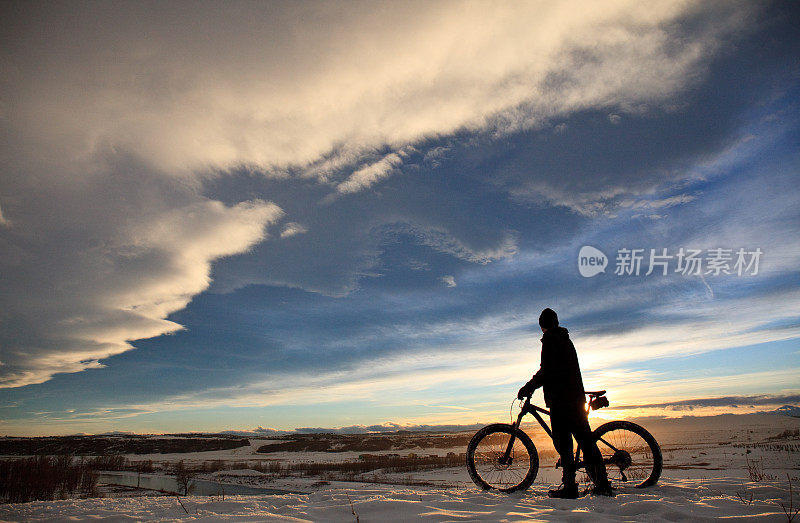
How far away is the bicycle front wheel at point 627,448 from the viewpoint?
6281 millimetres

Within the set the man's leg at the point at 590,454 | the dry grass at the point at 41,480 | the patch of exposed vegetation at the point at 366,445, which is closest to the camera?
the man's leg at the point at 590,454

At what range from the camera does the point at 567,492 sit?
561cm

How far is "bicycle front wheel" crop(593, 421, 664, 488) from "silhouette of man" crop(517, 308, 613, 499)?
50cm

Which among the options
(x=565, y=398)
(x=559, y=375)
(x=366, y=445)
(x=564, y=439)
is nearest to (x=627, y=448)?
(x=564, y=439)

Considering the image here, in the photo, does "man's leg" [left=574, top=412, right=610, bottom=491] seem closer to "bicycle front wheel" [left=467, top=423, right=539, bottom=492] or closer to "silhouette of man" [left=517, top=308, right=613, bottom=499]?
"silhouette of man" [left=517, top=308, right=613, bottom=499]

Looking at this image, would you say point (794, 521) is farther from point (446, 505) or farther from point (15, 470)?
point (15, 470)

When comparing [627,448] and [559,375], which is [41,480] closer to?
[559,375]

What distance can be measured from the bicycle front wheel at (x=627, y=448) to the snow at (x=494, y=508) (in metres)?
0.38

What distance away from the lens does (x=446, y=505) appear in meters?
4.92

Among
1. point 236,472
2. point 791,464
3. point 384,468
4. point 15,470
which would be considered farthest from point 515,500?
point 236,472

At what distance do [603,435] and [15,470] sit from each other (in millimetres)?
20974

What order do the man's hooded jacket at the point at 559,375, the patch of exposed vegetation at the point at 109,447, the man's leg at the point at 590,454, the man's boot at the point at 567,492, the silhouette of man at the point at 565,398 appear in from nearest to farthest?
the man's boot at the point at 567,492, the man's leg at the point at 590,454, the silhouette of man at the point at 565,398, the man's hooded jacket at the point at 559,375, the patch of exposed vegetation at the point at 109,447

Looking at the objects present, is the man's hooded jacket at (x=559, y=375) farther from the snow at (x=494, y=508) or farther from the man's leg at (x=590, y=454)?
the snow at (x=494, y=508)

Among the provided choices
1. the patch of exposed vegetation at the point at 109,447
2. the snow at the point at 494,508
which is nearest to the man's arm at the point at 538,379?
the snow at the point at 494,508
